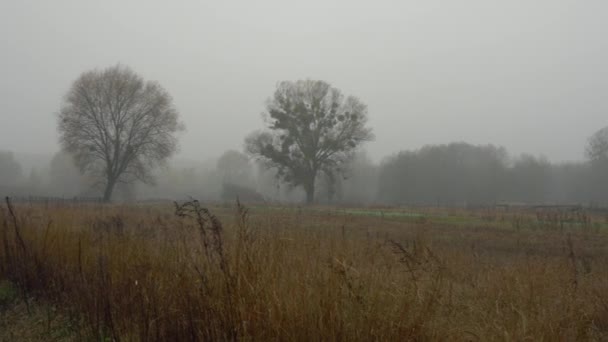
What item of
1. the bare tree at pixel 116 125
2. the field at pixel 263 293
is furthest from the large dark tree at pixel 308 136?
the field at pixel 263 293

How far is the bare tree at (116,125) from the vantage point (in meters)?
37.0

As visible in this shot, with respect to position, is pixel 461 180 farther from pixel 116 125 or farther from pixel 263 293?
pixel 263 293

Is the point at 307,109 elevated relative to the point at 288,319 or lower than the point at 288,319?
elevated

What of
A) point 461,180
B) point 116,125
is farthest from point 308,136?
point 461,180

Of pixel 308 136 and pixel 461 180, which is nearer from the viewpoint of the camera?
pixel 308 136

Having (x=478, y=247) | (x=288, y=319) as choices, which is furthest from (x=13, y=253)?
(x=478, y=247)

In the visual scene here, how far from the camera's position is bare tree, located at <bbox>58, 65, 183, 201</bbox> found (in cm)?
3697

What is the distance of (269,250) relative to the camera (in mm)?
3686

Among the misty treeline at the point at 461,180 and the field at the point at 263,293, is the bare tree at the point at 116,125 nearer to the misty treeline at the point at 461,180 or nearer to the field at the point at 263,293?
the misty treeline at the point at 461,180

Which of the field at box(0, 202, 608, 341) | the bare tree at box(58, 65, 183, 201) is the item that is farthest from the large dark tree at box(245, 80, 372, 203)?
the field at box(0, 202, 608, 341)

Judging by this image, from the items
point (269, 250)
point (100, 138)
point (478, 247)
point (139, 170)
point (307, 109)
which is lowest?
point (478, 247)

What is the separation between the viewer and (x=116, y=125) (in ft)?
127

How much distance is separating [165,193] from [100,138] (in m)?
47.2

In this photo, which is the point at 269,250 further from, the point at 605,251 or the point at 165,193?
the point at 165,193
